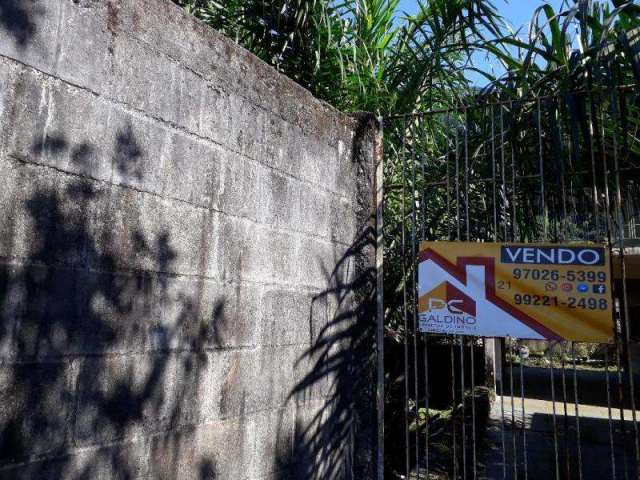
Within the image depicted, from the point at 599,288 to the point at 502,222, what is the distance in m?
1.14

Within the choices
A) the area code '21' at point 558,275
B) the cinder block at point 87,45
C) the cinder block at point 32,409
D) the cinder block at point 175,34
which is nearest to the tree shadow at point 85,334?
the cinder block at point 32,409

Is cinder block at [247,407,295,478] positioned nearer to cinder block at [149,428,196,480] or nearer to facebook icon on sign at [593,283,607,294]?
cinder block at [149,428,196,480]

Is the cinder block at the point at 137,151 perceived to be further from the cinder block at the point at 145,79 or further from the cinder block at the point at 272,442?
the cinder block at the point at 272,442

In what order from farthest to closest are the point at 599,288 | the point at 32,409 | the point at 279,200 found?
the point at 599,288 < the point at 279,200 < the point at 32,409

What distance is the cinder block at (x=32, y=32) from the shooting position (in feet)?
5.92

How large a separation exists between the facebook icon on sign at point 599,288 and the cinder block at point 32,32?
283 cm

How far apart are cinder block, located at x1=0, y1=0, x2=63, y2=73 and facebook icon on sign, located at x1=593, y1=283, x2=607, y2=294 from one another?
9.28ft

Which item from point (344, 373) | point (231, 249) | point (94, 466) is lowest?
point (94, 466)

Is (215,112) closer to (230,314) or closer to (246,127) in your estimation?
(246,127)

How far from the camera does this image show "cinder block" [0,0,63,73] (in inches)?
71.0

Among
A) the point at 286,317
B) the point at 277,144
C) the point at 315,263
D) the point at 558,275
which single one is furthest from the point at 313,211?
the point at 558,275

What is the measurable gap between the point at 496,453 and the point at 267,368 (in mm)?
3317

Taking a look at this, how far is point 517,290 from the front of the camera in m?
3.36

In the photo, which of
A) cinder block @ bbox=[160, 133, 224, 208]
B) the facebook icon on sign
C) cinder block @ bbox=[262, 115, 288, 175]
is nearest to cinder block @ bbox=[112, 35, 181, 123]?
cinder block @ bbox=[160, 133, 224, 208]
